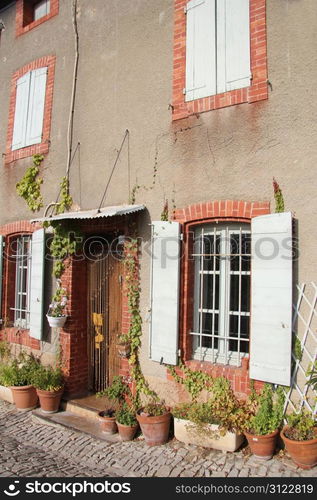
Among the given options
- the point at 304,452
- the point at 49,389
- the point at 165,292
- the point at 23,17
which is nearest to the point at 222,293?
the point at 165,292

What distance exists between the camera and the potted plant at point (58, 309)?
6.55m

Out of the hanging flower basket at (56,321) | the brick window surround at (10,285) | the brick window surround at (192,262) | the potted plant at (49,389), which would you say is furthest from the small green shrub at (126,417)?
the brick window surround at (10,285)

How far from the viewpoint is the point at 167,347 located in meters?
5.31

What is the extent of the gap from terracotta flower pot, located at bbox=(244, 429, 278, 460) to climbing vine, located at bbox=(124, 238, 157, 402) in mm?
1720

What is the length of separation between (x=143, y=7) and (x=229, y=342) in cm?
504

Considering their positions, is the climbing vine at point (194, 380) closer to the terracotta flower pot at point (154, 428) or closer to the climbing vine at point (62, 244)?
the terracotta flower pot at point (154, 428)

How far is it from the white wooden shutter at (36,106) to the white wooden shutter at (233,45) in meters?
3.67

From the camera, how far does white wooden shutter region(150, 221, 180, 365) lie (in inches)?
208

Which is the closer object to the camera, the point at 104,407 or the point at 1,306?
the point at 104,407

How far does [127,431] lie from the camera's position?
521 cm

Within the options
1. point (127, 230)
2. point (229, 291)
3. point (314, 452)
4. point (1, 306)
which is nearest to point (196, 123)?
point (127, 230)

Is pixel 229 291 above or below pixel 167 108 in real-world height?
below

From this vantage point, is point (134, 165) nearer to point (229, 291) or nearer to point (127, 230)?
point (127, 230)

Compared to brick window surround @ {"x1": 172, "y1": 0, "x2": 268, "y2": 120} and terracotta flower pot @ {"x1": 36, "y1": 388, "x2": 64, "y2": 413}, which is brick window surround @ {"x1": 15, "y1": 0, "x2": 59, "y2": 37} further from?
terracotta flower pot @ {"x1": 36, "y1": 388, "x2": 64, "y2": 413}
